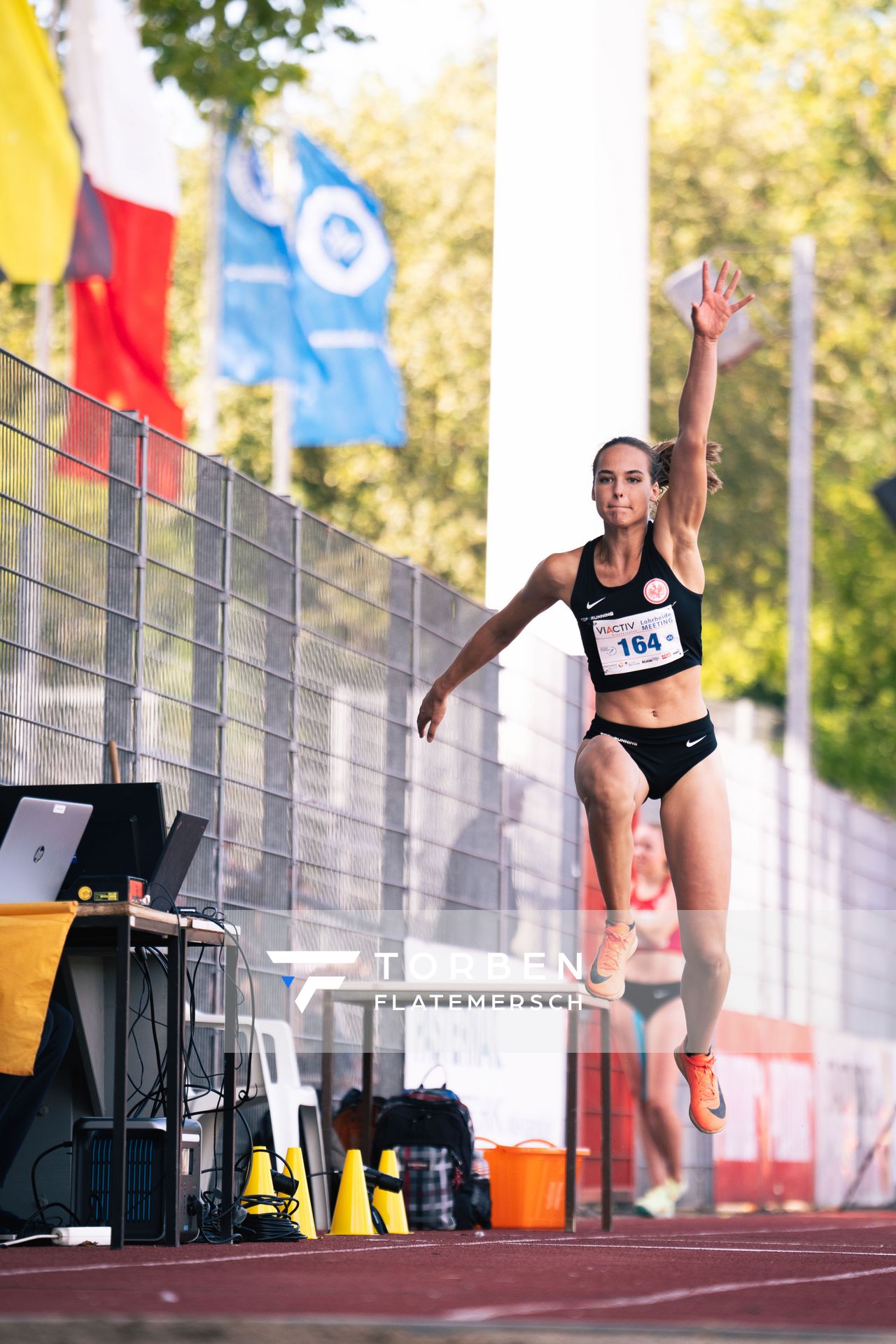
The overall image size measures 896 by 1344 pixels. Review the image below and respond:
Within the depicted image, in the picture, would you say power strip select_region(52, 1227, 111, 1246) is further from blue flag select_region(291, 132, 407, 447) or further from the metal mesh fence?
blue flag select_region(291, 132, 407, 447)

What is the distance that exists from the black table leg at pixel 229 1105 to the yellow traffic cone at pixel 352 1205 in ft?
3.12

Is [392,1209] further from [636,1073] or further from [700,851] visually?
[636,1073]

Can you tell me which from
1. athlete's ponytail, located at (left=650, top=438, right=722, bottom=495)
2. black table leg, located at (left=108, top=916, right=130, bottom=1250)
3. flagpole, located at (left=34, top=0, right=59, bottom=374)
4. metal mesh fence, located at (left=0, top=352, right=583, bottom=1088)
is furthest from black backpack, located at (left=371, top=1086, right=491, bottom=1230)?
flagpole, located at (left=34, top=0, right=59, bottom=374)

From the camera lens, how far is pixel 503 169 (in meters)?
12.9

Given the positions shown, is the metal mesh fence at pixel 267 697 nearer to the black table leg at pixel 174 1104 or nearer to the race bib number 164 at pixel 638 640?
the black table leg at pixel 174 1104

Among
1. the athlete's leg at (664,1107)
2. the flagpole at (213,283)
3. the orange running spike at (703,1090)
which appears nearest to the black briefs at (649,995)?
the athlete's leg at (664,1107)

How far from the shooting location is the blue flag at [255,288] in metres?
27.4

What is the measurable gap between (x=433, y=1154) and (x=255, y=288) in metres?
18.9

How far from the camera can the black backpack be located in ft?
35.7

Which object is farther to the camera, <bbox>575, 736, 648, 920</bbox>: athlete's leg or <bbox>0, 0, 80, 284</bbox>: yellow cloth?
<bbox>0, 0, 80, 284</bbox>: yellow cloth

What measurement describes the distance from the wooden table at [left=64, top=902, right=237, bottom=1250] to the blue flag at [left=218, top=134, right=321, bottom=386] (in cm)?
1972

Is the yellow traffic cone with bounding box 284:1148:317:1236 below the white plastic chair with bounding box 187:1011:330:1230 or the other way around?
below

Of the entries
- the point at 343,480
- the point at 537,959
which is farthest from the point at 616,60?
the point at 343,480

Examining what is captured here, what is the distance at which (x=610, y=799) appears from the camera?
7.25 m
